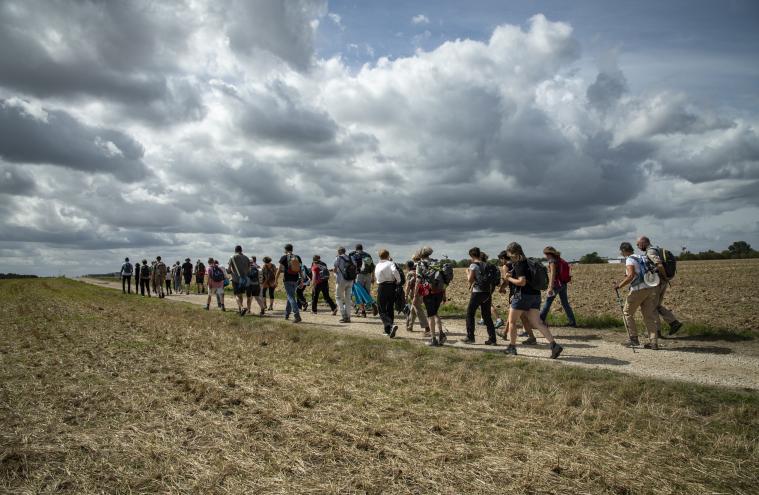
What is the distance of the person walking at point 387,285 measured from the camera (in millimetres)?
11898

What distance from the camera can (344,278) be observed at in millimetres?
15008

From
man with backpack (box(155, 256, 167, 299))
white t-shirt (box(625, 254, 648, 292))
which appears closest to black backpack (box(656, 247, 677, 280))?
white t-shirt (box(625, 254, 648, 292))

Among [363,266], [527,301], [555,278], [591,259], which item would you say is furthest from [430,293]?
[591,259]

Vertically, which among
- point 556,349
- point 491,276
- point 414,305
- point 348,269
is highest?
point 348,269

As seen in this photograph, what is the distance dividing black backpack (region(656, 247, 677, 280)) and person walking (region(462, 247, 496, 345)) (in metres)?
3.58

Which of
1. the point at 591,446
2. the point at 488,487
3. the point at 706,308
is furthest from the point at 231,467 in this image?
the point at 706,308

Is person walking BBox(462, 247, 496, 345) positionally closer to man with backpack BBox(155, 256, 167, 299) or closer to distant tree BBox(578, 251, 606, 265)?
man with backpack BBox(155, 256, 167, 299)

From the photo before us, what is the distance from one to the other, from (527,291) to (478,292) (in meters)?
1.81

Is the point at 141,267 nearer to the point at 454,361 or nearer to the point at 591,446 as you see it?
the point at 454,361

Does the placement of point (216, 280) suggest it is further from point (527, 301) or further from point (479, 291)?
point (527, 301)

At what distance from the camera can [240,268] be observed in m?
16.5

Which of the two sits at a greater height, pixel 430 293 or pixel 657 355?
pixel 430 293

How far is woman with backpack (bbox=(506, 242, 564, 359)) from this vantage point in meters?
9.05

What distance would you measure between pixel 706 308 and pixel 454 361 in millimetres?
12142
